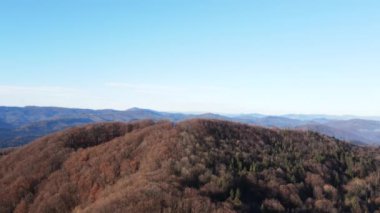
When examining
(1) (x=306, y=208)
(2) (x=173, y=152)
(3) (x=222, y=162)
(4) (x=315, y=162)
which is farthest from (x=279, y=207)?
(4) (x=315, y=162)

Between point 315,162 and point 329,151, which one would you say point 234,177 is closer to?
point 315,162

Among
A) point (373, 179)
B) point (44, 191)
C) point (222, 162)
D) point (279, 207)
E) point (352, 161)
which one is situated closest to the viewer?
point (279, 207)

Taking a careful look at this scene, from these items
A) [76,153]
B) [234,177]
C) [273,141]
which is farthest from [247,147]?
[76,153]

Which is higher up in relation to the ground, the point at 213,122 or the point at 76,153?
the point at 213,122

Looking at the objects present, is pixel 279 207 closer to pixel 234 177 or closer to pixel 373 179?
pixel 234 177

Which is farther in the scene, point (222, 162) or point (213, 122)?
point (213, 122)

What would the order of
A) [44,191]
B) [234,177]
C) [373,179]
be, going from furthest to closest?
[373,179] → [44,191] → [234,177]

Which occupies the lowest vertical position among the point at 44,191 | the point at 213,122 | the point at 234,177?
the point at 44,191
